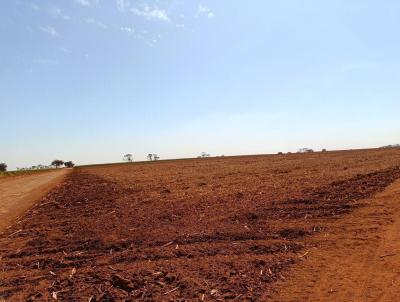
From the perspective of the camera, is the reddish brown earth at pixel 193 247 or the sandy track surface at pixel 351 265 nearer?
the sandy track surface at pixel 351 265

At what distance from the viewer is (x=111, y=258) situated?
639 centimetres

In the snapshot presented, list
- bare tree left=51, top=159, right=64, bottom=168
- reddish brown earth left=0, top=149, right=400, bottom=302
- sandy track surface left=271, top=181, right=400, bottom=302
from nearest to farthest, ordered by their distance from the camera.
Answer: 1. sandy track surface left=271, top=181, right=400, bottom=302
2. reddish brown earth left=0, top=149, right=400, bottom=302
3. bare tree left=51, top=159, right=64, bottom=168

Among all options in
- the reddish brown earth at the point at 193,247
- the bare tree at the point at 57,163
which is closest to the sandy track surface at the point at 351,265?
the reddish brown earth at the point at 193,247

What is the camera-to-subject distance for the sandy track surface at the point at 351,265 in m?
4.48

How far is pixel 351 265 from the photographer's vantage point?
528cm

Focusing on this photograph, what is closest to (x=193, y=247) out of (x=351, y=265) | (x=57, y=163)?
(x=351, y=265)

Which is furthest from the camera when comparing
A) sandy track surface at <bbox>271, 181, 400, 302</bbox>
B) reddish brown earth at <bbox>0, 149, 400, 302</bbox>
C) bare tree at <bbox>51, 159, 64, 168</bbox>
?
bare tree at <bbox>51, 159, 64, 168</bbox>

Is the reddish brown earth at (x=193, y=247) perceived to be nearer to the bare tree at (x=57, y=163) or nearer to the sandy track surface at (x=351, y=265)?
the sandy track surface at (x=351, y=265)

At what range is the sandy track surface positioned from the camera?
4.48m

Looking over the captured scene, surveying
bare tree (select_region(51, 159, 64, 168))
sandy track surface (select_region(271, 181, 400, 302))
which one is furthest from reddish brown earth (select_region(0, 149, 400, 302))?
bare tree (select_region(51, 159, 64, 168))

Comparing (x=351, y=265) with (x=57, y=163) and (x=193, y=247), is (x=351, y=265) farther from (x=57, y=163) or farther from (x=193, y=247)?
(x=57, y=163)

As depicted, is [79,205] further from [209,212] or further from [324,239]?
[324,239]

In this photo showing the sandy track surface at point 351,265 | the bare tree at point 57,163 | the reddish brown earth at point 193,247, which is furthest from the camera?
the bare tree at point 57,163

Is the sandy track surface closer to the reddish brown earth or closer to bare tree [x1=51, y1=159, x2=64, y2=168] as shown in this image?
the reddish brown earth
